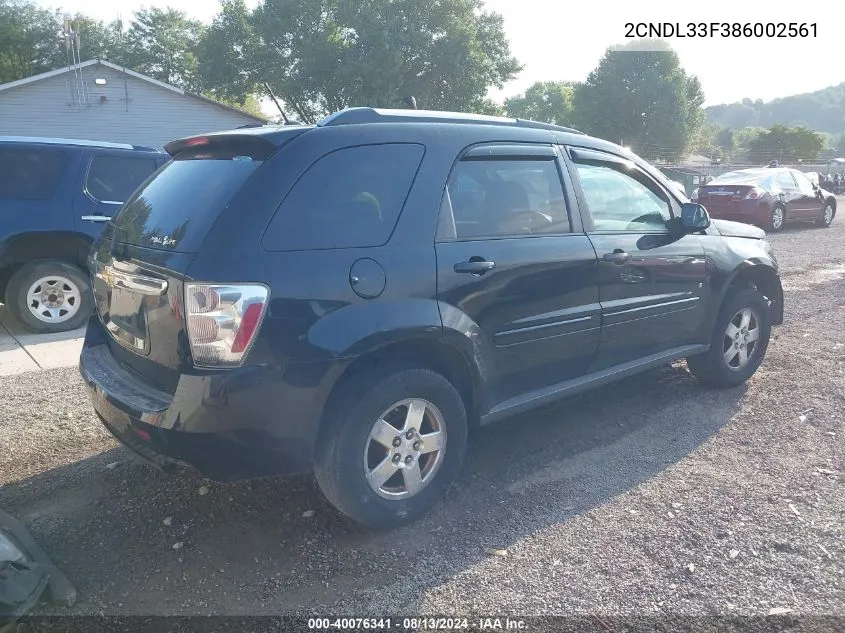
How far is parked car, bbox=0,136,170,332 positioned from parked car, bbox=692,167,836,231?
11815 mm

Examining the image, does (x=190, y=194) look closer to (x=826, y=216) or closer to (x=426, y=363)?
(x=426, y=363)

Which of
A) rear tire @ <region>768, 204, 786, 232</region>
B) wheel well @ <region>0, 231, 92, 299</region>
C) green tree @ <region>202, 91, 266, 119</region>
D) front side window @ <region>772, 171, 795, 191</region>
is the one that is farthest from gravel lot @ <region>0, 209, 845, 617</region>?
green tree @ <region>202, 91, 266, 119</region>

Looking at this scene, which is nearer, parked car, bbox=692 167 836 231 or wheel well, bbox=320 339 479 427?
wheel well, bbox=320 339 479 427

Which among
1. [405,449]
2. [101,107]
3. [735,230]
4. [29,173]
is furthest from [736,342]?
[101,107]

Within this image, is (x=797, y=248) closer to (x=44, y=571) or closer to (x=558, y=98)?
(x=44, y=571)

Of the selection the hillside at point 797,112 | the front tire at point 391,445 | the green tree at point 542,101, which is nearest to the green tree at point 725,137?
the green tree at point 542,101

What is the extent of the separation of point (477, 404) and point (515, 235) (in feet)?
2.92

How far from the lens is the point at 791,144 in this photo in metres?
47.0

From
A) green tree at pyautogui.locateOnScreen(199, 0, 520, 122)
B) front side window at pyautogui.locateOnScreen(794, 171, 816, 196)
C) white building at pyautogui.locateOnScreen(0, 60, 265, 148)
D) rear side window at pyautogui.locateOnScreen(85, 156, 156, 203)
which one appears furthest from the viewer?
green tree at pyautogui.locateOnScreen(199, 0, 520, 122)

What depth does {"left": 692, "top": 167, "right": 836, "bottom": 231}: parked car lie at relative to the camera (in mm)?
14641

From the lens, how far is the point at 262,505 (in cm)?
336

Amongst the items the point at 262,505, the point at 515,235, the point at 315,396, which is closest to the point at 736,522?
the point at 515,235

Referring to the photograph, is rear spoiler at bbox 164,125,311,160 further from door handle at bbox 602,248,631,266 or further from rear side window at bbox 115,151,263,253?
door handle at bbox 602,248,631,266

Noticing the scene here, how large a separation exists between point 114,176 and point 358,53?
1065 inches
